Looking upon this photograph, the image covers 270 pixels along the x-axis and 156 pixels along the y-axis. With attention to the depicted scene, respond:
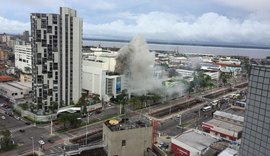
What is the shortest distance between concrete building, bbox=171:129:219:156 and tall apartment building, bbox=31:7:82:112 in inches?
1077

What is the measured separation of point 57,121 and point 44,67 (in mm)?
10912

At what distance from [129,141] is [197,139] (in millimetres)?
16105

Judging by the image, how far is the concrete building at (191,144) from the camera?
3547 centimetres

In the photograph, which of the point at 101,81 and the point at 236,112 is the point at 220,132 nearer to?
the point at 236,112

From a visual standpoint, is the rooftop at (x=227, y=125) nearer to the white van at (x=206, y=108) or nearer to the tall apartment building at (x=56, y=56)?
the white van at (x=206, y=108)

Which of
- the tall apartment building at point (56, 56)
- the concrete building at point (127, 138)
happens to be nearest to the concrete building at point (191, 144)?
the concrete building at point (127, 138)

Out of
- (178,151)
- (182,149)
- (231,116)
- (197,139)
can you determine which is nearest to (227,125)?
(231,116)

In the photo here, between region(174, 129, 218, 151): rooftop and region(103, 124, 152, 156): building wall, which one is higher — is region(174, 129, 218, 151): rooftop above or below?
below

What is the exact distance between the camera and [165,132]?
1858 inches

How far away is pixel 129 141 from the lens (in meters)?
25.6

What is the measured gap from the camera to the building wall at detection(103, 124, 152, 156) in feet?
81.5

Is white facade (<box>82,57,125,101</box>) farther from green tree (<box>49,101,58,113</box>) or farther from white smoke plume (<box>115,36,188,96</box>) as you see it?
green tree (<box>49,101,58,113</box>)

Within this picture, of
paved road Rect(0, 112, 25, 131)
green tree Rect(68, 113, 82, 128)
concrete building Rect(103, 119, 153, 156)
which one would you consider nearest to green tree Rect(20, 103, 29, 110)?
paved road Rect(0, 112, 25, 131)

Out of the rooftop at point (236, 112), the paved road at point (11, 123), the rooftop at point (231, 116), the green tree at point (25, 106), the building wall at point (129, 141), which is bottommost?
the paved road at point (11, 123)
